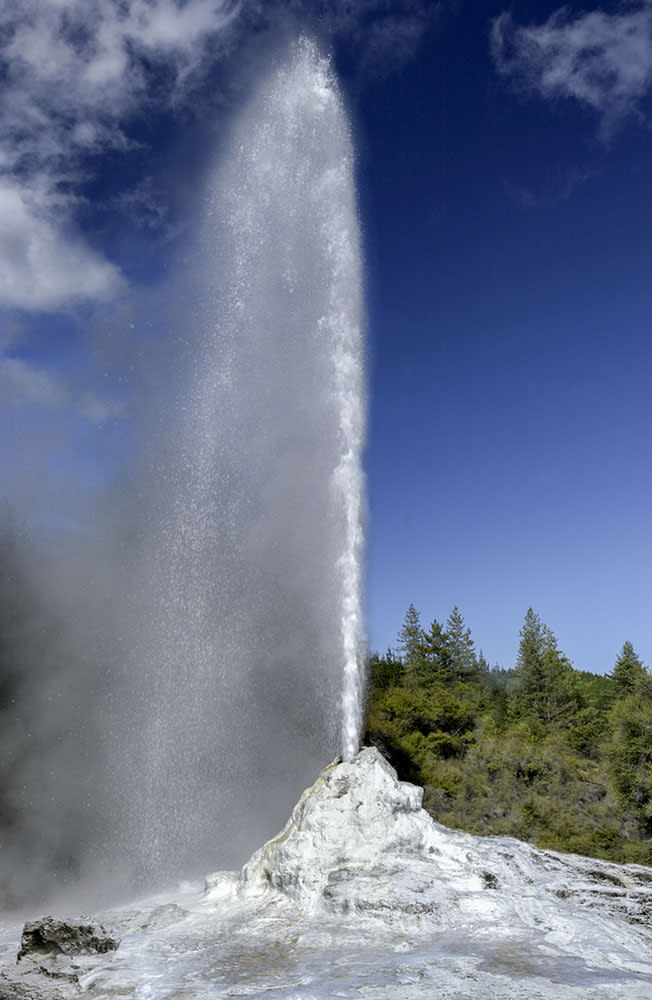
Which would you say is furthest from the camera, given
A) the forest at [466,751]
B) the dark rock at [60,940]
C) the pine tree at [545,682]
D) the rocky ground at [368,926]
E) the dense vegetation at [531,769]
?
the pine tree at [545,682]

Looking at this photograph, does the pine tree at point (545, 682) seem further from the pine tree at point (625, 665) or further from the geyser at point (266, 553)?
the geyser at point (266, 553)

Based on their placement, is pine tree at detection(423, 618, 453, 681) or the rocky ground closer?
the rocky ground

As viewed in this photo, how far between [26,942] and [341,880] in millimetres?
2248

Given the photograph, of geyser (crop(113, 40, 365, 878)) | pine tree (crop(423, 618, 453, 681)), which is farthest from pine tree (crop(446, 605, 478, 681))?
geyser (crop(113, 40, 365, 878))

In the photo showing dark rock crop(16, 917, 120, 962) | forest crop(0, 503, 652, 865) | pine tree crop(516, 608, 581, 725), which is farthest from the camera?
pine tree crop(516, 608, 581, 725)

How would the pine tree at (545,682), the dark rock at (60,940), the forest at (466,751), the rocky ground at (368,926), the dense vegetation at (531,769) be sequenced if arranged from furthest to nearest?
the pine tree at (545,682) → the dense vegetation at (531,769) → the forest at (466,751) → the dark rock at (60,940) → the rocky ground at (368,926)

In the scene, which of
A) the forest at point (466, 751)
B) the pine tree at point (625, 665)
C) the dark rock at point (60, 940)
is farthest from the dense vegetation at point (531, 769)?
the dark rock at point (60, 940)

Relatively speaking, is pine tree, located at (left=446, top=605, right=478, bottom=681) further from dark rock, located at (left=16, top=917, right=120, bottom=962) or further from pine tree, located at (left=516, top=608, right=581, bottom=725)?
dark rock, located at (left=16, top=917, right=120, bottom=962)

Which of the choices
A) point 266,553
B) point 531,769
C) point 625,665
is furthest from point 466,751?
point 625,665

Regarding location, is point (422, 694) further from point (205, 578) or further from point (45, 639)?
point (45, 639)

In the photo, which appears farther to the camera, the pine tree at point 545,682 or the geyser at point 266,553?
the pine tree at point 545,682

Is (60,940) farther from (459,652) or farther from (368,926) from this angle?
(459,652)

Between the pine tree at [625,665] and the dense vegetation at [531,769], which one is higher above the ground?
the pine tree at [625,665]

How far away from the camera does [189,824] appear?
41.7 ft
